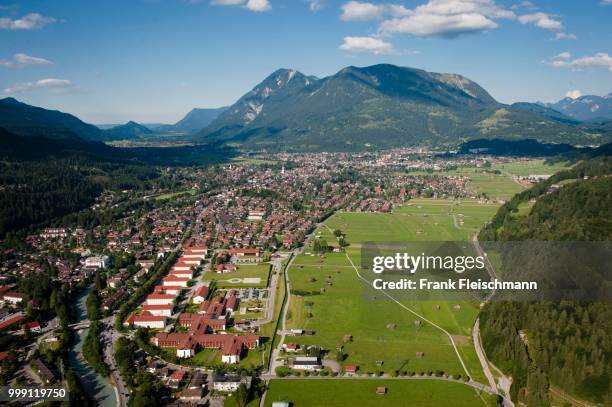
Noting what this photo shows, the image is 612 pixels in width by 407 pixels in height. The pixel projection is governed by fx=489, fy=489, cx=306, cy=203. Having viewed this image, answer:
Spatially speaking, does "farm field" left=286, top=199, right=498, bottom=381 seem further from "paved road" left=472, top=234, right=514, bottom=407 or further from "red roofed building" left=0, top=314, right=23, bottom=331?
"red roofed building" left=0, top=314, right=23, bottom=331

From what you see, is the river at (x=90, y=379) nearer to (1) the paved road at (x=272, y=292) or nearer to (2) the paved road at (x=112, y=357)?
(2) the paved road at (x=112, y=357)

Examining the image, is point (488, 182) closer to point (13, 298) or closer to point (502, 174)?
point (502, 174)

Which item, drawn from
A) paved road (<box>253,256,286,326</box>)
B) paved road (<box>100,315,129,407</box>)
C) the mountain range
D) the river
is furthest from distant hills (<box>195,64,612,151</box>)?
the river

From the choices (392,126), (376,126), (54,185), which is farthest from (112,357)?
(392,126)

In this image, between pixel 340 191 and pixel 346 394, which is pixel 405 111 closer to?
pixel 340 191

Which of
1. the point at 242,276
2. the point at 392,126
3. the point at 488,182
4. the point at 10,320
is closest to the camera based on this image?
A: the point at 10,320

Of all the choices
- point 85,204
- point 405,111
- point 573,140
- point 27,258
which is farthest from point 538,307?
point 405,111
